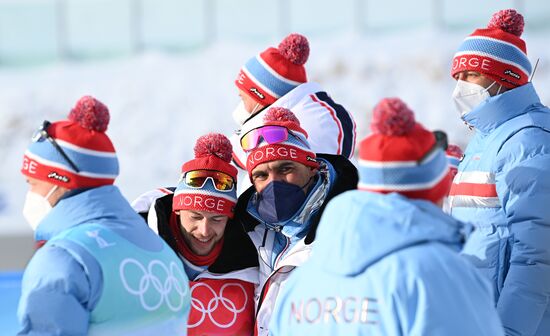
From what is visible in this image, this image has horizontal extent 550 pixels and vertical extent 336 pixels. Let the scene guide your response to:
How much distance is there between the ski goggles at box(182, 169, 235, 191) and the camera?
416 cm

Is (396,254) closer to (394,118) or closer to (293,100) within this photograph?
(394,118)

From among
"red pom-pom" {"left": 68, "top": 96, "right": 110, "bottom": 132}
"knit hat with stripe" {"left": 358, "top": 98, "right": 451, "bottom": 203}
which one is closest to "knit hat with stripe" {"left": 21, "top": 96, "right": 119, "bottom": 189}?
"red pom-pom" {"left": 68, "top": 96, "right": 110, "bottom": 132}

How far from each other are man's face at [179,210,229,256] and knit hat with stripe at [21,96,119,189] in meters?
1.01

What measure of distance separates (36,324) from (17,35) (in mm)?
16386

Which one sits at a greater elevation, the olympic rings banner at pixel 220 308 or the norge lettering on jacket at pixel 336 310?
the norge lettering on jacket at pixel 336 310

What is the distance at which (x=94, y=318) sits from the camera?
2887mm

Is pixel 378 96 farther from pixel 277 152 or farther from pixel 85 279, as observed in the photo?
pixel 85 279

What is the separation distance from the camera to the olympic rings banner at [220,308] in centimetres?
416

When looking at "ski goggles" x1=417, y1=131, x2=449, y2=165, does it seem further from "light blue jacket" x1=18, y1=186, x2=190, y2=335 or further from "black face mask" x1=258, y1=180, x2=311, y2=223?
"black face mask" x1=258, y1=180, x2=311, y2=223

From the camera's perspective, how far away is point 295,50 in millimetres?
5215

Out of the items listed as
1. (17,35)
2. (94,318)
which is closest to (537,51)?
(17,35)

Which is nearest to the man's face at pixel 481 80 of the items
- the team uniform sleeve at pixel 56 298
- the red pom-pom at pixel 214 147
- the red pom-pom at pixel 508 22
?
the red pom-pom at pixel 508 22

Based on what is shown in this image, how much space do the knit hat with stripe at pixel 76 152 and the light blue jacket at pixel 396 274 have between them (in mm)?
780

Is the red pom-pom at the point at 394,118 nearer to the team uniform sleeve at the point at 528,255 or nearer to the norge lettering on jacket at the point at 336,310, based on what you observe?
the norge lettering on jacket at the point at 336,310
